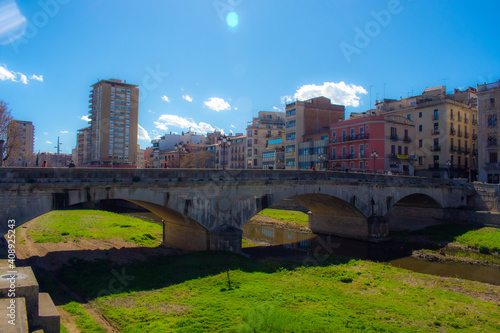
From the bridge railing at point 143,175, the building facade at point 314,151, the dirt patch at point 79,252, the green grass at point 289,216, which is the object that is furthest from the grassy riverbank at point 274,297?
the building facade at point 314,151

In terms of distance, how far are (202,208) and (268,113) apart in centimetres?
7069

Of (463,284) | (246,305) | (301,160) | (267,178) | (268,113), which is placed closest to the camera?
(246,305)

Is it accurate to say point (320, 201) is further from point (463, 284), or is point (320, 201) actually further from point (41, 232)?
point (41, 232)

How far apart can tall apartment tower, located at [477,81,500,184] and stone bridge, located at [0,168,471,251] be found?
1193cm

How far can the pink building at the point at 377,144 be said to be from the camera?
52.3 meters

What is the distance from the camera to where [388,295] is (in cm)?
1827

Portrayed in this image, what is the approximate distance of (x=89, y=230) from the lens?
113ft

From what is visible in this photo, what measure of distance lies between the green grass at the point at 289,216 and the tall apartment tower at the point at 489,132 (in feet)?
92.4

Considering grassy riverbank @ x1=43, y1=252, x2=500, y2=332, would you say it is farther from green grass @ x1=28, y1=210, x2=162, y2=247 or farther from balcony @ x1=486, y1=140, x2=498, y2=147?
balcony @ x1=486, y1=140, x2=498, y2=147

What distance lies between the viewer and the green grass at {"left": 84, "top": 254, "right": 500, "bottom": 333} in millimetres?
13602

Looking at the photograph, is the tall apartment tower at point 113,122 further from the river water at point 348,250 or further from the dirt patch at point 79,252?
the dirt patch at point 79,252

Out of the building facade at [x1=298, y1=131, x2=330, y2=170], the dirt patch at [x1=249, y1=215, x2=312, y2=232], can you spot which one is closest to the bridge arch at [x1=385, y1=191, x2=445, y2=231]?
the dirt patch at [x1=249, y1=215, x2=312, y2=232]

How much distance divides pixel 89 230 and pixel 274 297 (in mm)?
25086

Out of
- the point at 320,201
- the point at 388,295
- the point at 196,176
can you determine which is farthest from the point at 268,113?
the point at 388,295
